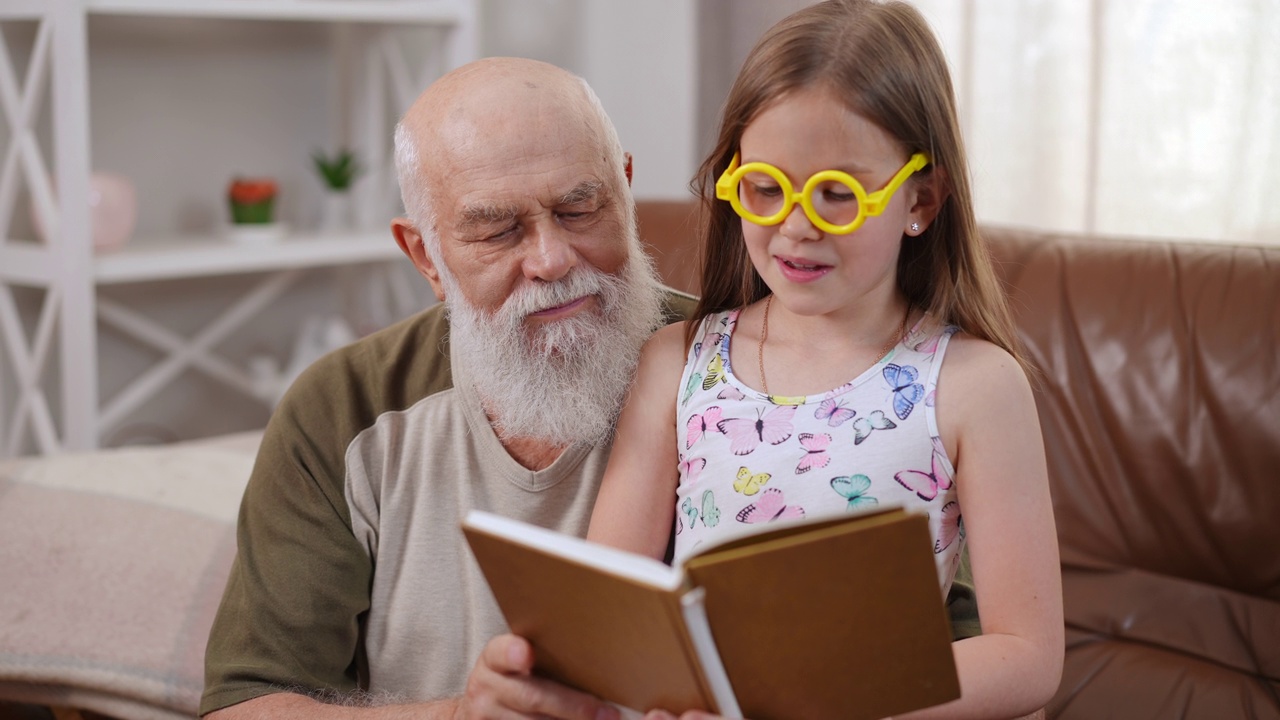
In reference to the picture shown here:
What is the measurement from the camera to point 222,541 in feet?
6.87

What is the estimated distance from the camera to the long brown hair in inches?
46.0

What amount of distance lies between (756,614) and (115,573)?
139 cm

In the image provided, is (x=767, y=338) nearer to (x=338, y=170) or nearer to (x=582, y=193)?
(x=582, y=193)

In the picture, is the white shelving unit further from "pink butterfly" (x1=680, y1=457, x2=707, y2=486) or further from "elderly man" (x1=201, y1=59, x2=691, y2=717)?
"pink butterfly" (x1=680, y1=457, x2=707, y2=486)

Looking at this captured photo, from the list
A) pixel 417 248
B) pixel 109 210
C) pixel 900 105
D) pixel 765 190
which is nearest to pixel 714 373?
pixel 765 190

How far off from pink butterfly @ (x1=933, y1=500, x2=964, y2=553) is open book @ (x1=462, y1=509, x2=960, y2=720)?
0.26 metres

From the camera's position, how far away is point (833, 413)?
4.15 feet

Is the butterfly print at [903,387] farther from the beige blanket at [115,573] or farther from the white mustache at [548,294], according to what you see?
the beige blanket at [115,573]

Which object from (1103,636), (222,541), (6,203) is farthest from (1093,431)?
(6,203)

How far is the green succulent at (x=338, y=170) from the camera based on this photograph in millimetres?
3432

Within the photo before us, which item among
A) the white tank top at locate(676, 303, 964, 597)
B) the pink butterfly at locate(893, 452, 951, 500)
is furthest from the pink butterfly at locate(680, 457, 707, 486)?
the pink butterfly at locate(893, 452, 951, 500)


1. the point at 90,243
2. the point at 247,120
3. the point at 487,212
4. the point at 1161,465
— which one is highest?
the point at 247,120

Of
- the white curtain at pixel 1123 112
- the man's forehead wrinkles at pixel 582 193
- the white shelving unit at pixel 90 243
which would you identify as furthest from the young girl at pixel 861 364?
the white shelving unit at pixel 90 243

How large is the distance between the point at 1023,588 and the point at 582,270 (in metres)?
0.61
